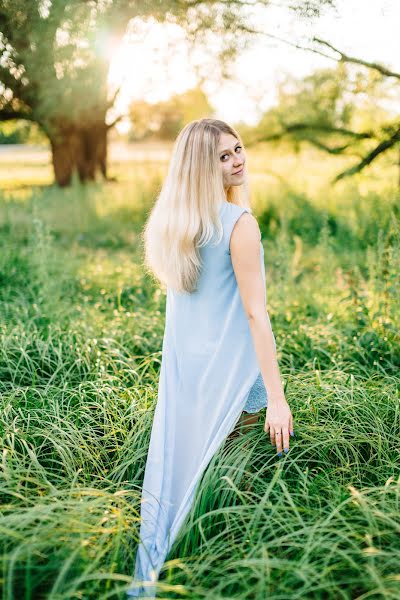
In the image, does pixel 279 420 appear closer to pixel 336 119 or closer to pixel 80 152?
pixel 336 119

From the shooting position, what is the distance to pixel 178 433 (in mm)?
2355

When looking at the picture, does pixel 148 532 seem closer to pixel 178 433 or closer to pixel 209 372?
pixel 178 433

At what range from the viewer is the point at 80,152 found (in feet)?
42.9

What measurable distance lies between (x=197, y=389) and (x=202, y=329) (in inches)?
9.6

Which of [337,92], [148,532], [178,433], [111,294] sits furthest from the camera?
[337,92]

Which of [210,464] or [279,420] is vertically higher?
[279,420]

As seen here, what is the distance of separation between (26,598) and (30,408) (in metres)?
1.32

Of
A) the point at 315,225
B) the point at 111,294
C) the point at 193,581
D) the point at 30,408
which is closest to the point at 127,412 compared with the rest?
the point at 30,408

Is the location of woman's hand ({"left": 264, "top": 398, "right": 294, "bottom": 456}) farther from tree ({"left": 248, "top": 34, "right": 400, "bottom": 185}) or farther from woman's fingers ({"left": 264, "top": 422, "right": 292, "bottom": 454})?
tree ({"left": 248, "top": 34, "right": 400, "bottom": 185})

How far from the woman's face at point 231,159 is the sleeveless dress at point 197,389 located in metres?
0.15

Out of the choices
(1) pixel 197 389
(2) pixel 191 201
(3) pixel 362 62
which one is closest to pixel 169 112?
(3) pixel 362 62

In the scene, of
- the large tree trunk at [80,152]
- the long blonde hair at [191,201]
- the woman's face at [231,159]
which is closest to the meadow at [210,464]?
the long blonde hair at [191,201]

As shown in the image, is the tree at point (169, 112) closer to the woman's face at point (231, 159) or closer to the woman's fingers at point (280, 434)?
the woman's face at point (231, 159)

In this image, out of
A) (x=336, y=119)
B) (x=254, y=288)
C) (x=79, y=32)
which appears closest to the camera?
(x=254, y=288)
